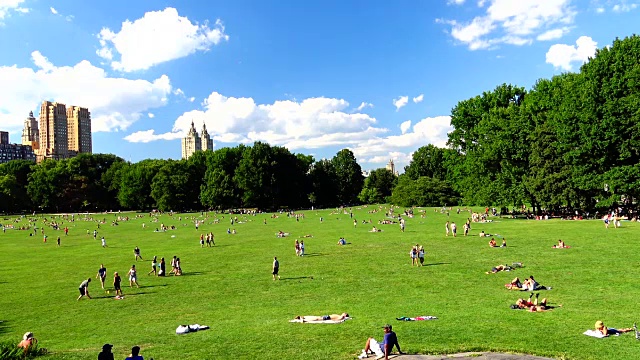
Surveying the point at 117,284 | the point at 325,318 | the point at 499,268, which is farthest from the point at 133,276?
the point at 499,268

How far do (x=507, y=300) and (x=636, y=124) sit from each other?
3394 cm

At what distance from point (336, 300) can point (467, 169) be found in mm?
50176

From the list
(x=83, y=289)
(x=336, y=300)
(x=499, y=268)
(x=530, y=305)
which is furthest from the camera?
(x=499, y=268)

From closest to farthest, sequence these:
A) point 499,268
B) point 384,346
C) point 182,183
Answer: point 384,346 < point 499,268 < point 182,183

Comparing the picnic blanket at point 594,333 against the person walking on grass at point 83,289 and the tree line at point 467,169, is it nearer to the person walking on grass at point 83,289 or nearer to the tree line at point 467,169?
the person walking on grass at point 83,289

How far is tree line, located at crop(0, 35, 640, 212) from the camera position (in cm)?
4497

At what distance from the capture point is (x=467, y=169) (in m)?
64.9

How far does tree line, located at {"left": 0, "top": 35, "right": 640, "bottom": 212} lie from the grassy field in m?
12.4

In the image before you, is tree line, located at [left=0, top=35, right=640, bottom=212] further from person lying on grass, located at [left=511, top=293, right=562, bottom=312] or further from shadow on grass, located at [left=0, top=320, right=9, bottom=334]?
shadow on grass, located at [left=0, top=320, right=9, bottom=334]

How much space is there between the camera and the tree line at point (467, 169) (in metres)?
45.0

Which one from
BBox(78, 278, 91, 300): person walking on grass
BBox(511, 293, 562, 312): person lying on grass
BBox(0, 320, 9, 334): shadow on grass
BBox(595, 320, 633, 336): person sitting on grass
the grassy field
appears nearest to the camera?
BBox(595, 320, 633, 336): person sitting on grass

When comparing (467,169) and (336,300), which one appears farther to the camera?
(467,169)

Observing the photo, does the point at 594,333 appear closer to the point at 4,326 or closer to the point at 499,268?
the point at 499,268

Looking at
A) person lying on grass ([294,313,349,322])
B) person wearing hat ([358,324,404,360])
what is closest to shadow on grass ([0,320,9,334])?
person lying on grass ([294,313,349,322])
